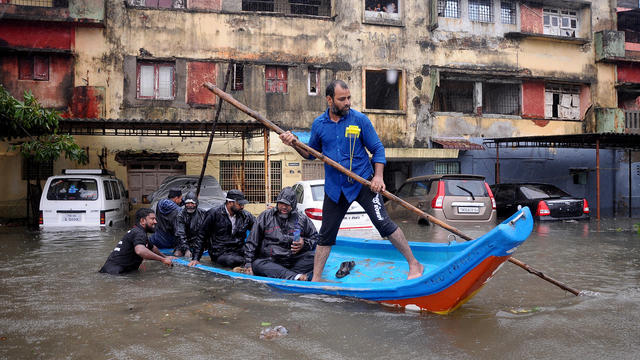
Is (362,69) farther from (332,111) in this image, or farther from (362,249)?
(332,111)

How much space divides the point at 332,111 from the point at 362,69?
15221mm

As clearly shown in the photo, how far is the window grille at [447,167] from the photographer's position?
2044cm

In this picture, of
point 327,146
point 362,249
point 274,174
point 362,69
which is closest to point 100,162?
point 274,174

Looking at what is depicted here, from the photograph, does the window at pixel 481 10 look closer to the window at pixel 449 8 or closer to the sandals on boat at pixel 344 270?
the window at pixel 449 8

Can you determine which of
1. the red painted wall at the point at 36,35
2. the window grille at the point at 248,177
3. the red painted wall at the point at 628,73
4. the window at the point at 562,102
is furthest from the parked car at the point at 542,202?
the red painted wall at the point at 36,35

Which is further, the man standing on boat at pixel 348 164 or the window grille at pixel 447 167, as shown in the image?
the window grille at pixel 447 167

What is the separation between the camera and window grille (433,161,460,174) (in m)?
20.4

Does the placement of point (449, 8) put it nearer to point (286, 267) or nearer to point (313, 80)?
point (313, 80)

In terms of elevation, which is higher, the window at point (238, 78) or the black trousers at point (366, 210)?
the window at point (238, 78)

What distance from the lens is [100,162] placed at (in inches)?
680

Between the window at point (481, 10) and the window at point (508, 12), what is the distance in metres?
0.57

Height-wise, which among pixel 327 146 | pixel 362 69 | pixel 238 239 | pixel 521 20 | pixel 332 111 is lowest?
pixel 238 239

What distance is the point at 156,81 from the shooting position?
17984 mm

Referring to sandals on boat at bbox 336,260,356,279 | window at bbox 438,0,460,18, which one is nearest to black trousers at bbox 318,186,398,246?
sandals on boat at bbox 336,260,356,279
